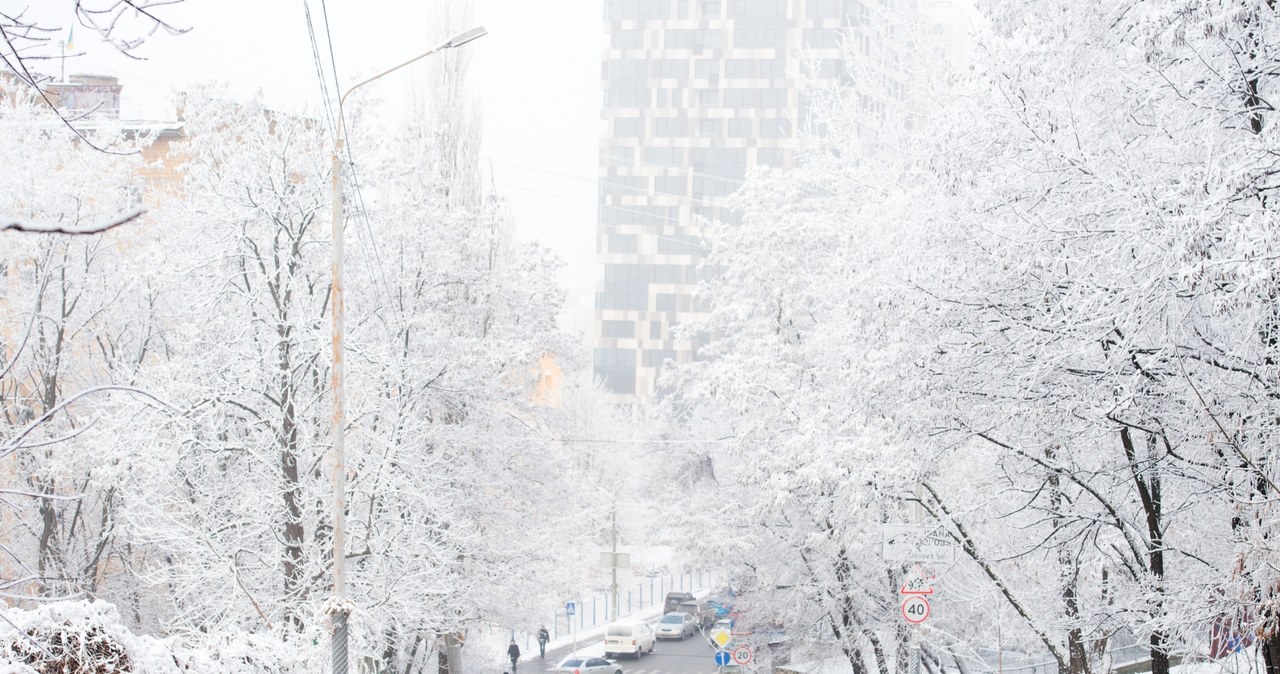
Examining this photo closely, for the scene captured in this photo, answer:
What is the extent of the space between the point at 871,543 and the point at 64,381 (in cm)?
1848

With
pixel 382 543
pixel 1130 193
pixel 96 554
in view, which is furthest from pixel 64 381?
pixel 1130 193

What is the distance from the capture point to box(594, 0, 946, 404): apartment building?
394 ft

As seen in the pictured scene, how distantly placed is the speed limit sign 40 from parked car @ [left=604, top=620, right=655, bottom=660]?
94.5 feet

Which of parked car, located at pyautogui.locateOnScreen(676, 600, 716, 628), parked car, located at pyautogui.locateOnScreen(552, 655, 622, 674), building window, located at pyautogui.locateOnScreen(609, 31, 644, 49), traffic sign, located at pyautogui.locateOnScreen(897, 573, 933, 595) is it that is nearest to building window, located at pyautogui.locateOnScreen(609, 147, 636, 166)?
building window, located at pyautogui.locateOnScreen(609, 31, 644, 49)

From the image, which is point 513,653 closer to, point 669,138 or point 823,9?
point 669,138

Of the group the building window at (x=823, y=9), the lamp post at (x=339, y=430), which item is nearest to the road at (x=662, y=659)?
the lamp post at (x=339, y=430)

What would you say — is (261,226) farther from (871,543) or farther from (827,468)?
(871,543)

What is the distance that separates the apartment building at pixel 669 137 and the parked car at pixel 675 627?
66572 millimetres

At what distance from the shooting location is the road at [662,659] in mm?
40781

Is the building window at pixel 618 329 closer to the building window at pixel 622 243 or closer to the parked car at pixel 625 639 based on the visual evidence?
the building window at pixel 622 243

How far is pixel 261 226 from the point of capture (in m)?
20.2

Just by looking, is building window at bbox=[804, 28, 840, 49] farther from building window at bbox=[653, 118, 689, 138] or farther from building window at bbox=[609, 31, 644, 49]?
building window at bbox=[609, 31, 644, 49]

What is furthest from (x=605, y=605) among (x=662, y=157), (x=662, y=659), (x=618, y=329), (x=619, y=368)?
(x=662, y=157)

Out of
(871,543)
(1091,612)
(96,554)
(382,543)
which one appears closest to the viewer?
(1091,612)
